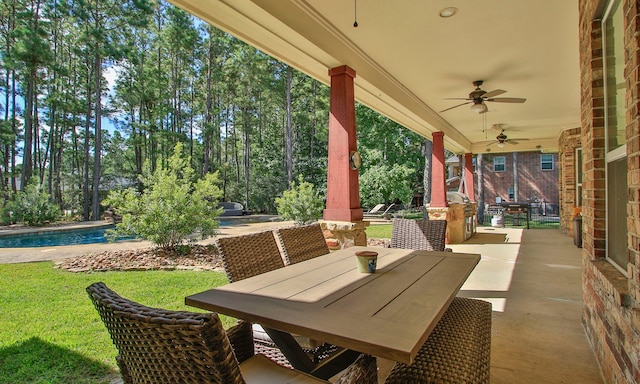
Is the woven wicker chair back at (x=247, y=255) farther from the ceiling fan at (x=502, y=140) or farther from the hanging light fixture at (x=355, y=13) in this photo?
the ceiling fan at (x=502, y=140)

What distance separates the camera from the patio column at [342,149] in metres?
3.91

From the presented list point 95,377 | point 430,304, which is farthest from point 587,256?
point 95,377

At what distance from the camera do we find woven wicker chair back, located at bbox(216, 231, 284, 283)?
198 centimetres

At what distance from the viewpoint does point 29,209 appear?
11906mm

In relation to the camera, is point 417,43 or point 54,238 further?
point 54,238

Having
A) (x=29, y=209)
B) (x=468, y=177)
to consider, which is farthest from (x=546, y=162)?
(x=29, y=209)

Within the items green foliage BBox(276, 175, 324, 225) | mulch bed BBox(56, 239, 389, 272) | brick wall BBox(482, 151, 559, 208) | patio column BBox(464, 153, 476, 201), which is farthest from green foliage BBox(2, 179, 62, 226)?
brick wall BBox(482, 151, 559, 208)

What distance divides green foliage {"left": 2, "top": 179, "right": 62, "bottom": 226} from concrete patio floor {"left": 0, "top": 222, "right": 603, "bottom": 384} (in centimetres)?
680

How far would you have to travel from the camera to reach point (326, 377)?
1611mm

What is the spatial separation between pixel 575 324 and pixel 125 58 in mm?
20856

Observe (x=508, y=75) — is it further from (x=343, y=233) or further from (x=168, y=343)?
(x=168, y=343)

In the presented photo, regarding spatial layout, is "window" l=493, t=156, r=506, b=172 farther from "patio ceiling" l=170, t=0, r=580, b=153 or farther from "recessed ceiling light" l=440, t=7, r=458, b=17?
"recessed ceiling light" l=440, t=7, r=458, b=17

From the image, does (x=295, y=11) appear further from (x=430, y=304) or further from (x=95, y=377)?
(x=95, y=377)

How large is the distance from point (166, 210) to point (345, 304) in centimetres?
488
